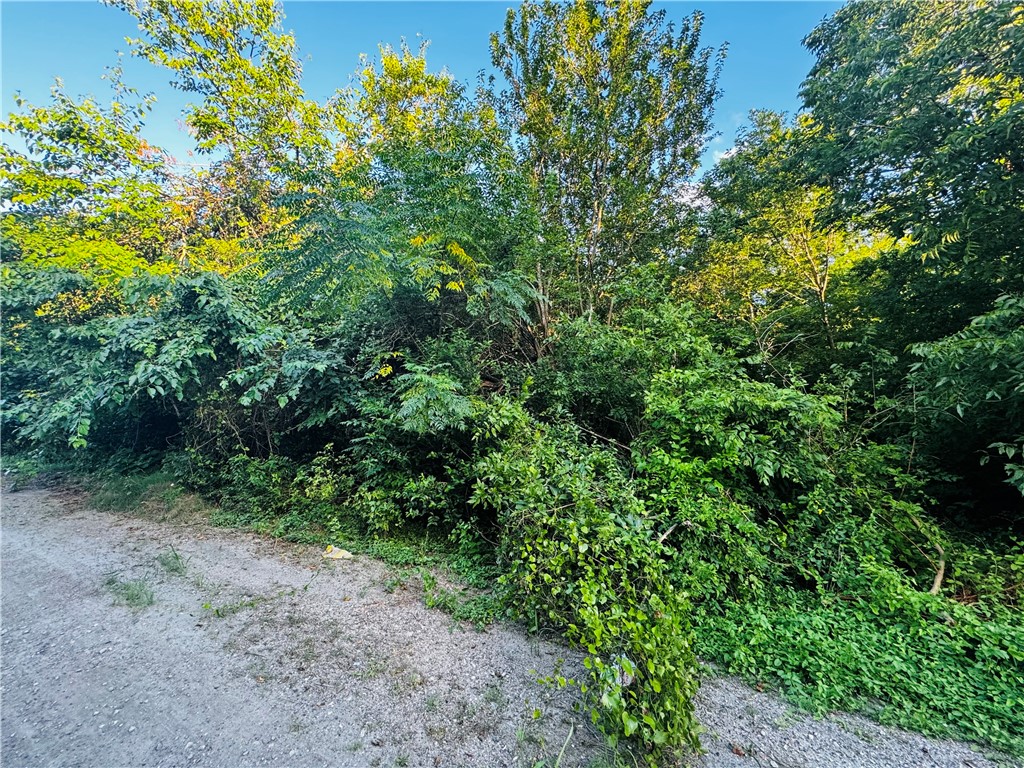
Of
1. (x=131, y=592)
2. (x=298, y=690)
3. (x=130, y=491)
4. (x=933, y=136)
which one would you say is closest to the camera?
(x=298, y=690)

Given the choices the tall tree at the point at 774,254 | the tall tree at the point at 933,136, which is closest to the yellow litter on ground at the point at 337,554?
the tall tree at the point at 774,254

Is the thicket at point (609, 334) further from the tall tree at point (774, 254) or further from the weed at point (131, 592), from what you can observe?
the weed at point (131, 592)

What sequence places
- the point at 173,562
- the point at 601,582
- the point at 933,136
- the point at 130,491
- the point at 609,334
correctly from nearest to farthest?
the point at 601,582 → the point at 173,562 → the point at 933,136 → the point at 609,334 → the point at 130,491

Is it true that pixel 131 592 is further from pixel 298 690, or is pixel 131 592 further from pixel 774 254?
pixel 774 254

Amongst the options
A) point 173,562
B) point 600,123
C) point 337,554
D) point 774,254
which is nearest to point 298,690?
point 337,554

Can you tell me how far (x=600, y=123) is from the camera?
6.56 m

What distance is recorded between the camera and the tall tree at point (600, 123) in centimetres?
652

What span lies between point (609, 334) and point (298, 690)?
165 inches

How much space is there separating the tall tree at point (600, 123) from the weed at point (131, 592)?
558 cm

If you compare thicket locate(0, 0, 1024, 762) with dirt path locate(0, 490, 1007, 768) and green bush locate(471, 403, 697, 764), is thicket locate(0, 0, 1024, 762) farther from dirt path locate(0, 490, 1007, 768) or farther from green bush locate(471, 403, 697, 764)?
dirt path locate(0, 490, 1007, 768)

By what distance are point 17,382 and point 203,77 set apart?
7.08m

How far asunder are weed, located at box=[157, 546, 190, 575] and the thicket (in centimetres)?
82

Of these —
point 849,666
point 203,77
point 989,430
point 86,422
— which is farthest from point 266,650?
point 203,77

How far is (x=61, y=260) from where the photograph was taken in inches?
246
